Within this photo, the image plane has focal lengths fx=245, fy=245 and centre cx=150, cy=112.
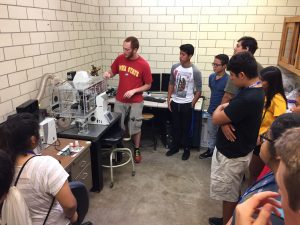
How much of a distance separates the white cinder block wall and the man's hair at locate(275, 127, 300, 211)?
2.62m

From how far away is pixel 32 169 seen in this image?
138cm

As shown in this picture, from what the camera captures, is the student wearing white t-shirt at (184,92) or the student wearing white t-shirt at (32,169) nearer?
the student wearing white t-shirt at (32,169)

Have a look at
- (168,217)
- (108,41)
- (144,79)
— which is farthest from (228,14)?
(168,217)

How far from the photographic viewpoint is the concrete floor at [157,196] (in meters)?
2.57

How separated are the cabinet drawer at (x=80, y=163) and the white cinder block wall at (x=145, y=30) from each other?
0.90 meters

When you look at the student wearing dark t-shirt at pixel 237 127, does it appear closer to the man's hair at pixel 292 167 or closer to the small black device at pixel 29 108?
the man's hair at pixel 292 167

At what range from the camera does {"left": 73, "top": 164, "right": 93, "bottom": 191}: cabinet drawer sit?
252 cm

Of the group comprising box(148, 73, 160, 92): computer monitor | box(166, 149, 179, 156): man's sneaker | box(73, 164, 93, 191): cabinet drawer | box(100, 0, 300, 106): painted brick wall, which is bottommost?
box(166, 149, 179, 156): man's sneaker

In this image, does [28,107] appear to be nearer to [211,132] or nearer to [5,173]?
[5,173]

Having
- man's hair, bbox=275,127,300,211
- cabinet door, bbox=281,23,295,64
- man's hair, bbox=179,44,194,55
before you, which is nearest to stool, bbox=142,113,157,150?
man's hair, bbox=179,44,194,55

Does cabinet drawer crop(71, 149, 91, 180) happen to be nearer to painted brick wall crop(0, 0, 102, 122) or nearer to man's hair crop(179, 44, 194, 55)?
painted brick wall crop(0, 0, 102, 122)

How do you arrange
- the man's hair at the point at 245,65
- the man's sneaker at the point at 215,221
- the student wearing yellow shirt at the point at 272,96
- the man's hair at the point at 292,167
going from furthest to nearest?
the man's sneaker at the point at 215,221 < the student wearing yellow shirt at the point at 272,96 < the man's hair at the point at 245,65 < the man's hair at the point at 292,167

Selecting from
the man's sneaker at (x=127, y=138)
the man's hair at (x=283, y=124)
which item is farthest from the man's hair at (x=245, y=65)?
the man's sneaker at (x=127, y=138)

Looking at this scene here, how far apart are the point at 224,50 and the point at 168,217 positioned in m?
2.80
